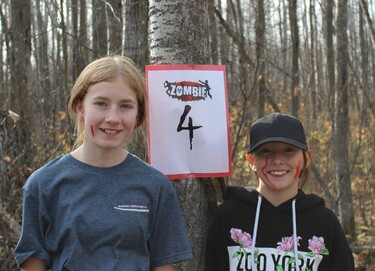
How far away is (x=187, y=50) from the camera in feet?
7.91

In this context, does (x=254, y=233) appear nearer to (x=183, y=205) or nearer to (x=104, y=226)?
(x=183, y=205)

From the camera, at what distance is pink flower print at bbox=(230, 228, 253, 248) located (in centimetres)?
231

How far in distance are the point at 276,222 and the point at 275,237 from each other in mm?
73

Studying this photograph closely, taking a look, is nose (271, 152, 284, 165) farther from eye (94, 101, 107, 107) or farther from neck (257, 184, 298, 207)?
eye (94, 101, 107, 107)

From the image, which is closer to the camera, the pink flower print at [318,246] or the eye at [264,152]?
the pink flower print at [318,246]

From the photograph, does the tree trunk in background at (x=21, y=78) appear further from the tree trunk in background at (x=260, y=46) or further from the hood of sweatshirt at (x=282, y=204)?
the hood of sweatshirt at (x=282, y=204)

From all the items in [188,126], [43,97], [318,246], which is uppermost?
[43,97]

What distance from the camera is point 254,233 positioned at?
2.30 meters

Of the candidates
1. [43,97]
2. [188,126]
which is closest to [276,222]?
[188,126]

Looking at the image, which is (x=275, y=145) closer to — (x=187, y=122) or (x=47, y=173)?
(x=187, y=122)

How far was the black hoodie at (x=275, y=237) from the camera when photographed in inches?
89.0

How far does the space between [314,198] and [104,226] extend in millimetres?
1080

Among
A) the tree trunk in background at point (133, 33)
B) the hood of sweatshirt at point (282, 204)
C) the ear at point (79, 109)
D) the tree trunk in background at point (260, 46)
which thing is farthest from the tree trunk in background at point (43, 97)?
the hood of sweatshirt at point (282, 204)

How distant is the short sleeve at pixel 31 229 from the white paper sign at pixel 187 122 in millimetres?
628
